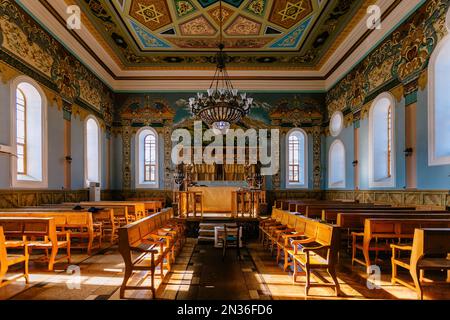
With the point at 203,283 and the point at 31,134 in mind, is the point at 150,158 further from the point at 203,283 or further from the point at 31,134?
the point at 203,283

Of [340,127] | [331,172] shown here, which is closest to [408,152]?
[340,127]

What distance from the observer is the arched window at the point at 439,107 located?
682 cm

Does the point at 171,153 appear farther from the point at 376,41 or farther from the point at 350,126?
the point at 376,41

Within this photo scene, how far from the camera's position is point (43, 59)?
852cm

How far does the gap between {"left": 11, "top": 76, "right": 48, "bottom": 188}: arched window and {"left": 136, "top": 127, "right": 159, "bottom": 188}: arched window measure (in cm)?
564

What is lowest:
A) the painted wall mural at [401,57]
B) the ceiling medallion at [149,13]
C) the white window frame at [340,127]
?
the white window frame at [340,127]

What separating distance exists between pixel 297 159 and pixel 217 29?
6801mm

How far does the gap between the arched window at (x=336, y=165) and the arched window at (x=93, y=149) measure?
31.3 feet

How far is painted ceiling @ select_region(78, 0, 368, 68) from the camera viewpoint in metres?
9.23

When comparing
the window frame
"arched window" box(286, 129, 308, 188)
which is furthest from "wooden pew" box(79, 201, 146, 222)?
the window frame

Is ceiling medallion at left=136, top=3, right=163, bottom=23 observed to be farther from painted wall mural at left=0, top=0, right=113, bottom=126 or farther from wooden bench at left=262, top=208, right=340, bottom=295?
wooden bench at left=262, top=208, right=340, bottom=295

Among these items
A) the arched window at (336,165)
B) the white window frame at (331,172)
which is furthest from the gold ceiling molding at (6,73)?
the arched window at (336,165)

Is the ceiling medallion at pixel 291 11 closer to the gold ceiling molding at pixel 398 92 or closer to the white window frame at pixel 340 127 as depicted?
the gold ceiling molding at pixel 398 92

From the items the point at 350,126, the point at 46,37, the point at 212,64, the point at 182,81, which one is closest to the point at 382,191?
the point at 350,126
